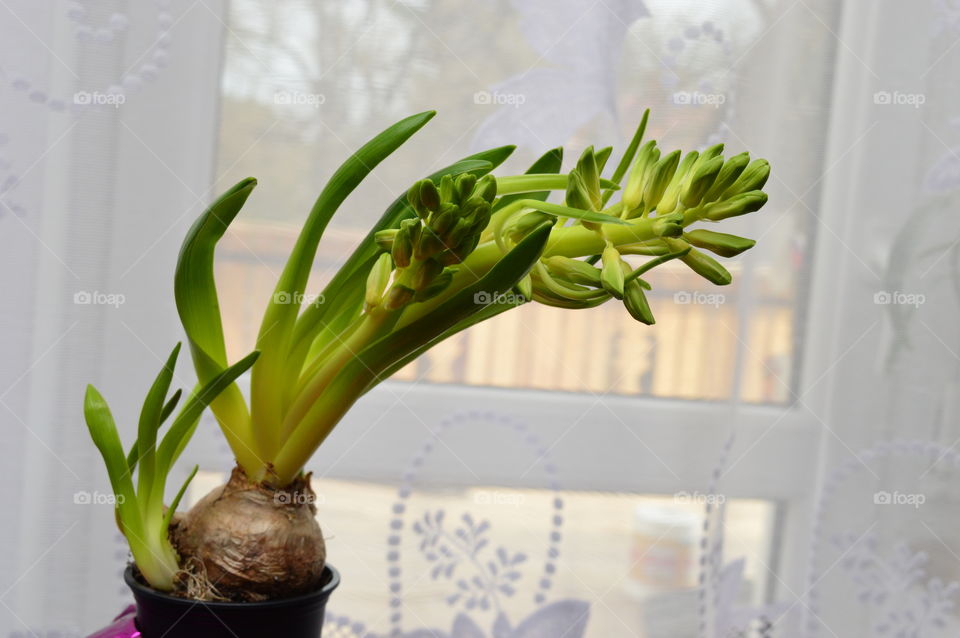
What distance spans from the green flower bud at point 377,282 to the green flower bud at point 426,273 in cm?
2

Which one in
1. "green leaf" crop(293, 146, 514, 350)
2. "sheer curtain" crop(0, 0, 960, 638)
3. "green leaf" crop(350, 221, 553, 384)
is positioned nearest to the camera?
"green leaf" crop(350, 221, 553, 384)

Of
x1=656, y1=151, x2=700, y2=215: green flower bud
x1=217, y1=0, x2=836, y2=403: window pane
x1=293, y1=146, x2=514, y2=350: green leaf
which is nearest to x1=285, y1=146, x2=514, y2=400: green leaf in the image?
x1=293, y1=146, x2=514, y2=350: green leaf

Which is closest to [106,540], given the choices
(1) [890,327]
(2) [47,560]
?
(2) [47,560]

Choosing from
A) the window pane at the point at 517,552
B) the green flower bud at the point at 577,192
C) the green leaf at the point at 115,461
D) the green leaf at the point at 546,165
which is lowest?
the window pane at the point at 517,552

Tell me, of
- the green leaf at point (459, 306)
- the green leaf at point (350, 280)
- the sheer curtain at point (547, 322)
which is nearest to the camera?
the green leaf at point (459, 306)

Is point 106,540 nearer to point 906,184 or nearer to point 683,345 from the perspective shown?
point 683,345

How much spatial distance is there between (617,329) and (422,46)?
13.4 inches

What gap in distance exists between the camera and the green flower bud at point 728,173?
0.46 m

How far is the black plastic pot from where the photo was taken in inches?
17.6

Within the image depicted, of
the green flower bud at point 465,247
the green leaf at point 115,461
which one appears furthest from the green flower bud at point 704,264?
the green leaf at point 115,461

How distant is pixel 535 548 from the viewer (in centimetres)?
88

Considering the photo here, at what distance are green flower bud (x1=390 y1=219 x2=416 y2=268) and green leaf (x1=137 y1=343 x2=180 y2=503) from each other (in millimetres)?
141

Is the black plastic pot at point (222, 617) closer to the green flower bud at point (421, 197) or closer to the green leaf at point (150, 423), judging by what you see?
the green leaf at point (150, 423)

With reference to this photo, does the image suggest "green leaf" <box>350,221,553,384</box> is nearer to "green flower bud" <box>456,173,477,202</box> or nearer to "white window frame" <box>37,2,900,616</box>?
"green flower bud" <box>456,173,477,202</box>
